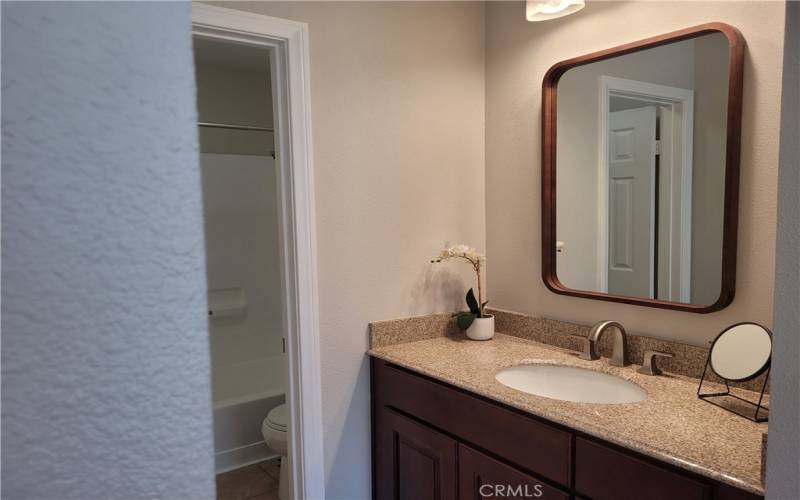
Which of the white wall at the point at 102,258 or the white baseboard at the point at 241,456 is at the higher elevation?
the white wall at the point at 102,258

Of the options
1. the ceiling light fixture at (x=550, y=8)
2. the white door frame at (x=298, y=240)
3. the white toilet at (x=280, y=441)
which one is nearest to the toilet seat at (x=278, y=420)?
the white toilet at (x=280, y=441)

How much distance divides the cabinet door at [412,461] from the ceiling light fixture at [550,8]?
1507 mm

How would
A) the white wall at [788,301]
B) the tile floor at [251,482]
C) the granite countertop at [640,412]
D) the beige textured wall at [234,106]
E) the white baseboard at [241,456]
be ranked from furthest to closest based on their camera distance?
the beige textured wall at [234,106] → the white baseboard at [241,456] → the tile floor at [251,482] → the granite countertop at [640,412] → the white wall at [788,301]

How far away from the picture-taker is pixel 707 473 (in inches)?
44.2

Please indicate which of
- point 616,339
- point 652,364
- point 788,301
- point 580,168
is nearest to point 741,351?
point 652,364

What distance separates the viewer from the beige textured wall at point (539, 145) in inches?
61.1

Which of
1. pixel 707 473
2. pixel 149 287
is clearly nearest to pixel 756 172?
pixel 707 473

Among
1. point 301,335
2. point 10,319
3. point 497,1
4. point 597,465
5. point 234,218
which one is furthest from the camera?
point 234,218

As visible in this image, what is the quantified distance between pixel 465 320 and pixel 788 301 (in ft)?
4.81

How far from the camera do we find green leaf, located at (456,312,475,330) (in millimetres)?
2266

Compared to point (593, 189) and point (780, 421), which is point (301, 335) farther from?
point (780, 421)

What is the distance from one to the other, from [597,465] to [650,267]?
0.78m

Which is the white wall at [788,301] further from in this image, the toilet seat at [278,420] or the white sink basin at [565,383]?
the toilet seat at [278,420]

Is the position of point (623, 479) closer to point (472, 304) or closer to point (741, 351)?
point (741, 351)
